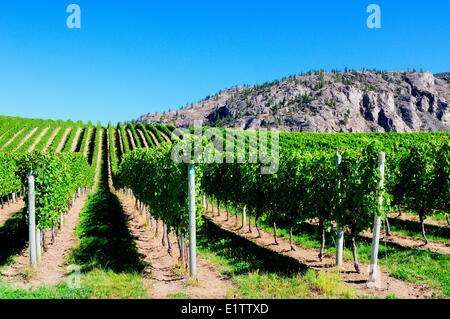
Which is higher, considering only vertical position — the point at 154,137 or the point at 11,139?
the point at 154,137

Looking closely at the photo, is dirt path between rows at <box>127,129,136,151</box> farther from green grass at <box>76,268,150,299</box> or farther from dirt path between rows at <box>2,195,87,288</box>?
green grass at <box>76,268,150,299</box>

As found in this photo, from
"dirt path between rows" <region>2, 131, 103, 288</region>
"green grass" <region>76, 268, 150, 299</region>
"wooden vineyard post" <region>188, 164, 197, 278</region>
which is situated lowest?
"dirt path between rows" <region>2, 131, 103, 288</region>

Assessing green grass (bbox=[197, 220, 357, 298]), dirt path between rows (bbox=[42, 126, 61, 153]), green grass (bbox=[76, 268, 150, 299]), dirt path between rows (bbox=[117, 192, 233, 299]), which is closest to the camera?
green grass (bbox=[76, 268, 150, 299])

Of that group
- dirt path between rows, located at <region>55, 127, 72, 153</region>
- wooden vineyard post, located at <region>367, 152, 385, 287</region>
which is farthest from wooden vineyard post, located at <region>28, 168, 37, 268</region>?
dirt path between rows, located at <region>55, 127, 72, 153</region>

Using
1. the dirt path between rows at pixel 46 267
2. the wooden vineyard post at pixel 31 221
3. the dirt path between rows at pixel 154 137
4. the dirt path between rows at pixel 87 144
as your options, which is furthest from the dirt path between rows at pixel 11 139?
the wooden vineyard post at pixel 31 221

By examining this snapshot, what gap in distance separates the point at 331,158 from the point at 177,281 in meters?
8.41

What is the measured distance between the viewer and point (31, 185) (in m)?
11.9

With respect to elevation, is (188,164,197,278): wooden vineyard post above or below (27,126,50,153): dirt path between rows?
below

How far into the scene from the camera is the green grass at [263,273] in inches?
315

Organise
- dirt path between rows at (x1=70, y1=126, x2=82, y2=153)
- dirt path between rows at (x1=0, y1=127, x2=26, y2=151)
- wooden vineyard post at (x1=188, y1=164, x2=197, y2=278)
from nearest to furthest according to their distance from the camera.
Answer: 1. wooden vineyard post at (x1=188, y1=164, x2=197, y2=278)
2. dirt path between rows at (x1=0, y1=127, x2=26, y2=151)
3. dirt path between rows at (x1=70, y1=126, x2=82, y2=153)

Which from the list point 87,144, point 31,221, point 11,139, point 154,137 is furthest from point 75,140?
point 31,221

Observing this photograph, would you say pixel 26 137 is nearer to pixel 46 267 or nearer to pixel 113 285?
pixel 46 267

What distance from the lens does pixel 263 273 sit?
990 cm

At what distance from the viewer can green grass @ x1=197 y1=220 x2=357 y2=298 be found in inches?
315
